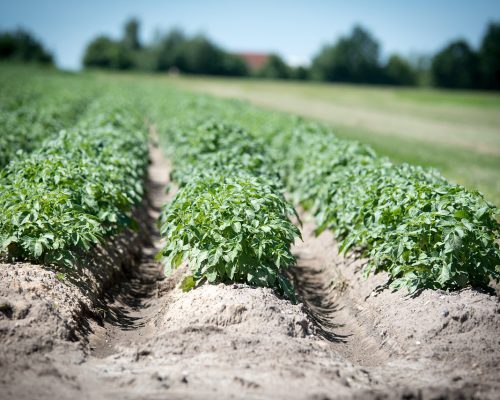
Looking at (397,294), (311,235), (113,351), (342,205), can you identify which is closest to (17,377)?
(113,351)

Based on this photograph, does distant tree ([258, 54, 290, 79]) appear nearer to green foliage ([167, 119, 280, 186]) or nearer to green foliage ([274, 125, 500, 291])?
green foliage ([167, 119, 280, 186])

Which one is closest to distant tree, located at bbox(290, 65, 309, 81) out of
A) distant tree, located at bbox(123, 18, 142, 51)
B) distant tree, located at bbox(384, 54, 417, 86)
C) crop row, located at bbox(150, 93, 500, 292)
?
distant tree, located at bbox(384, 54, 417, 86)

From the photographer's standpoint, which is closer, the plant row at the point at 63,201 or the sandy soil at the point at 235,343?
the sandy soil at the point at 235,343

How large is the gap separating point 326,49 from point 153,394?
8940 cm

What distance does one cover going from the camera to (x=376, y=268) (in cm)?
629

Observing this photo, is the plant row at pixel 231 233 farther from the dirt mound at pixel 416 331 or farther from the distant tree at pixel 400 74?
the distant tree at pixel 400 74

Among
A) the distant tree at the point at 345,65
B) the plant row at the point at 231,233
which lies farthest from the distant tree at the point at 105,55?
the plant row at the point at 231,233

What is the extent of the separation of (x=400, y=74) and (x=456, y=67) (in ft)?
34.2

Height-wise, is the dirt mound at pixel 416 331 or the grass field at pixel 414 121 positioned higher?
the grass field at pixel 414 121

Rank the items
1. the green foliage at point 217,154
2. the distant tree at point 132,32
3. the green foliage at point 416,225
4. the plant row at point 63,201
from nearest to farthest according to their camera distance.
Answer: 1. the green foliage at point 416,225
2. the plant row at point 63,201
3. the green foliage at point 217,154
4. the distant tree at point 132,32

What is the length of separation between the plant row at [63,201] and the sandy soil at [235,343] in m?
0.30

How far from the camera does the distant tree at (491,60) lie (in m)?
72.9

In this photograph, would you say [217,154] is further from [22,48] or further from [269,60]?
[22,48]

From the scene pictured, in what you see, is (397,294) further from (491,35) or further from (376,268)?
(491,35)
